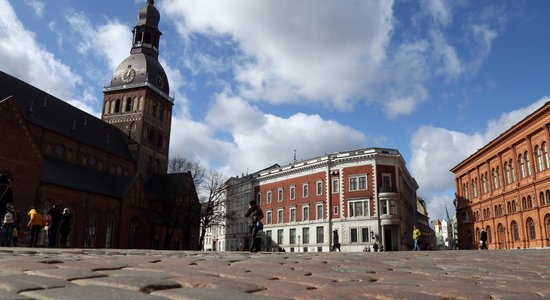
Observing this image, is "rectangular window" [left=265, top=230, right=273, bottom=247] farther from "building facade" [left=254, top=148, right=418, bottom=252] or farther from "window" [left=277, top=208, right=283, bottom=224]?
"window" [left=277, top=208, right=283, bottom=224]

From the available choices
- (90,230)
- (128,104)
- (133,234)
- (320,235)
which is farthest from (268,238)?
(128,104)

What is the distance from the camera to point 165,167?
Answer: 63469 millimetres

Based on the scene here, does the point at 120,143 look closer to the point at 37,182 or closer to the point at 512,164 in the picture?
the point at 37,182

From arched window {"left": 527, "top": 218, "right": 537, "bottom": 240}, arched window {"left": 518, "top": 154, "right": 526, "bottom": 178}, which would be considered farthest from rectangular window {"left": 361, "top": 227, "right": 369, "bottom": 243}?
arched window {"left": 518, "top": 154, "right": 526, "bottom": 178}

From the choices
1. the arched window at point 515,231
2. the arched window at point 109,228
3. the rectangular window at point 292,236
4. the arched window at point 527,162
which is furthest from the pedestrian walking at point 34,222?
the arched window at point 515,231

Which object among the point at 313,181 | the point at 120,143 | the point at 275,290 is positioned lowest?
the point at 275,290

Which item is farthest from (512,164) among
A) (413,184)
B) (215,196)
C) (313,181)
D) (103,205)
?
(103,205)

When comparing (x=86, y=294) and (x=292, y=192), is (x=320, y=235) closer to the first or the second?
(x=292, y=192)

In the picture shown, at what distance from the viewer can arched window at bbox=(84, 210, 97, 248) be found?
41447mm

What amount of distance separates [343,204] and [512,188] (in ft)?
61.7

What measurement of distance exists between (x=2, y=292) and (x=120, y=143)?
57439 millimetres

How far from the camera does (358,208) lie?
52594 millimetres

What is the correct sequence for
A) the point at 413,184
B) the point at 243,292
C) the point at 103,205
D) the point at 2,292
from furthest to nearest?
the point at 413,184 → the point at 103,205 → the point at 243,292 → the point at 2,292

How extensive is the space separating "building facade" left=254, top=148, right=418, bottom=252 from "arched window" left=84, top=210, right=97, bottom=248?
25016 mm
